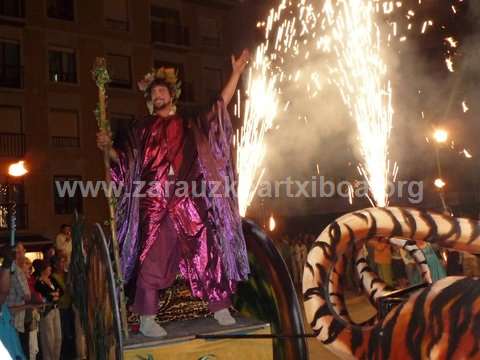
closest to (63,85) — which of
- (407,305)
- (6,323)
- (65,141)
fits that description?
(65,141)

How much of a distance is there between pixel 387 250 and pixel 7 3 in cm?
1697

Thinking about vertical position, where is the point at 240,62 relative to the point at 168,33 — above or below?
below

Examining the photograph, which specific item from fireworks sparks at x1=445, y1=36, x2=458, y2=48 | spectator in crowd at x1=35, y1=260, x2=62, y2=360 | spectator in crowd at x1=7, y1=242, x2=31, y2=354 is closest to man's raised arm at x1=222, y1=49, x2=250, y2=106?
spectator in crowd at x1=7, y1=242, x2=31, y2=354

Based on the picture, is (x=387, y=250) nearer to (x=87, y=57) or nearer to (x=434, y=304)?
(x=434, y=304)

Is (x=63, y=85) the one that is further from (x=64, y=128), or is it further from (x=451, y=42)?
(x=451, y=42)

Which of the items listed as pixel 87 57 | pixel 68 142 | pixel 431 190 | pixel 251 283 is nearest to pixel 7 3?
pixel 87 57

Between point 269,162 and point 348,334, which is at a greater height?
point 269,162

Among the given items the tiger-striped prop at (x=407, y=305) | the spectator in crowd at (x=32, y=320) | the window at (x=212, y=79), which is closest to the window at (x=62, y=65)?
the window at (x=212, y=79)

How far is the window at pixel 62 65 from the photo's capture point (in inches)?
832

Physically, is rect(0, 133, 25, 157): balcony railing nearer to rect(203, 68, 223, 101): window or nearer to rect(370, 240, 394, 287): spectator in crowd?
rect(203, 68, 223, 101): window

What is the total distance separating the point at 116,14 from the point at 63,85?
410 cm

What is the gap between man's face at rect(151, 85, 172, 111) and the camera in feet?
13.0

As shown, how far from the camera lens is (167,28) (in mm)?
24703

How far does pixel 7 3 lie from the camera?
67.6ft
